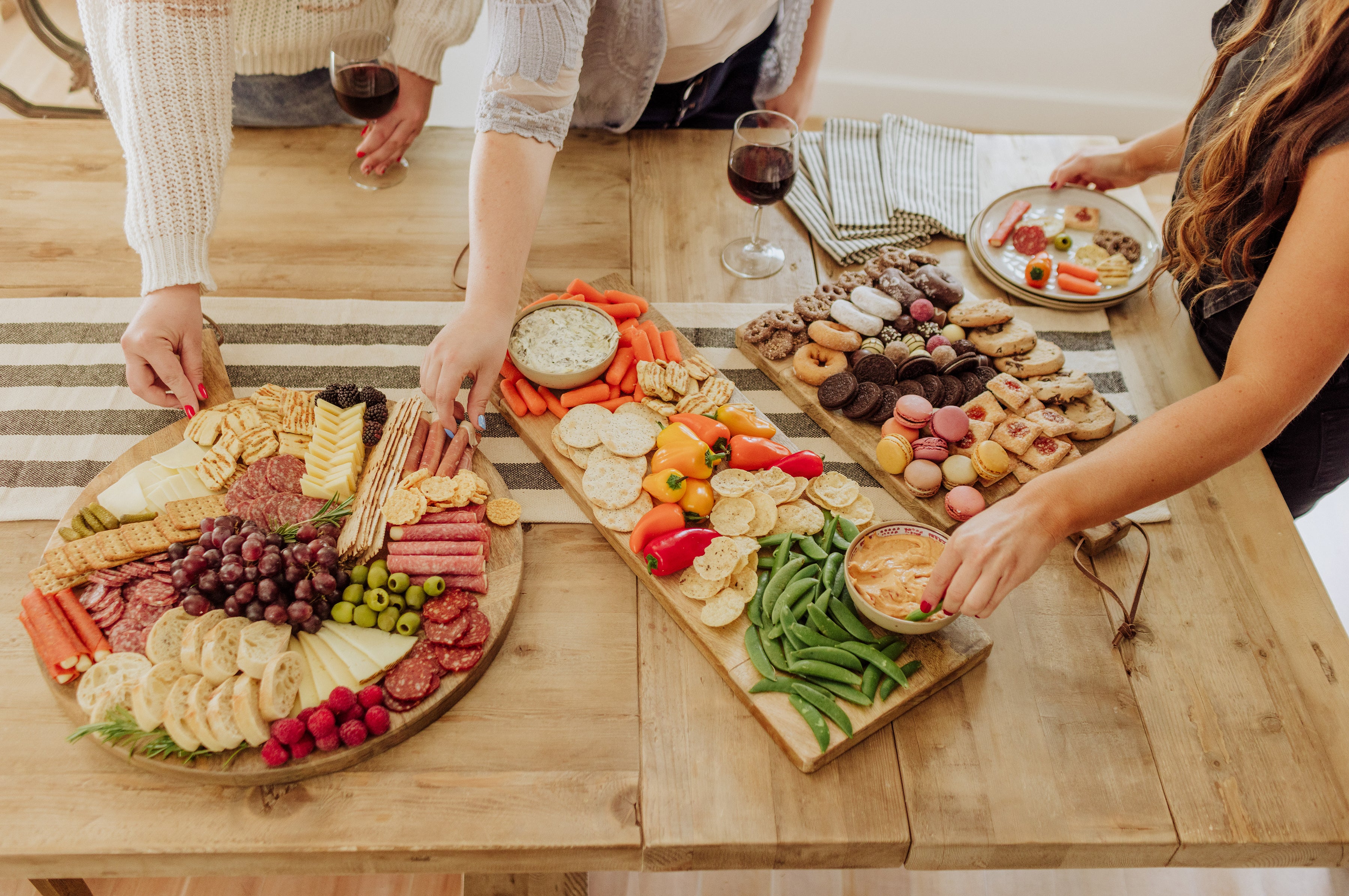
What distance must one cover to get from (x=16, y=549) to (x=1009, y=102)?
4626 mm

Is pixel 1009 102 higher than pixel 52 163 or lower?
lower

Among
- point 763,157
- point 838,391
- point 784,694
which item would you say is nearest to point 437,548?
point 784,694

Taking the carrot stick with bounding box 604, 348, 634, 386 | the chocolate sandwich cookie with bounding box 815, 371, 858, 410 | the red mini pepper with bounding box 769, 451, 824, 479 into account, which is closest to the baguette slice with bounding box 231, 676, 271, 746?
the carrot stick with bounding box 604, 348, 634, 386

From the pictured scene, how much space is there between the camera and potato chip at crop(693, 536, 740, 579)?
1559 millimetres

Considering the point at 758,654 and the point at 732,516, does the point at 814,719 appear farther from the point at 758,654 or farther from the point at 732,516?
the point at 732,516

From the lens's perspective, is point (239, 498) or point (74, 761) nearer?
point (74, 761)

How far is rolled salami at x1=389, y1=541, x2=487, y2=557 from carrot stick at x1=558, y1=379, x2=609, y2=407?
0.38 m

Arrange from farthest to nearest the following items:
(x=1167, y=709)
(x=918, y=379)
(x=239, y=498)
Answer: (x=918, y=379)
(x=239, y=498)
(x=1167, y=709)

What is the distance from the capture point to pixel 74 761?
1.37 m

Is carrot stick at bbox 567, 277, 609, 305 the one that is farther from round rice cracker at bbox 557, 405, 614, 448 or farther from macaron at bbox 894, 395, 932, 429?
macaron at bbox 894, 395, 932, 429

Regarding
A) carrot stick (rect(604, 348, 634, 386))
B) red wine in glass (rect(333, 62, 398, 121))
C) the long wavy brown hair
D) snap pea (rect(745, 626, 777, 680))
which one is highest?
the long wavy brown hair

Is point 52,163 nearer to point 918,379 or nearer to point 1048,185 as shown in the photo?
point 918,379

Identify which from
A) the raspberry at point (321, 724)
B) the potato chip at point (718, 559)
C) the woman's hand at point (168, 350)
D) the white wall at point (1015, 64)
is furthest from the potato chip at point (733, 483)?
the white wall at point (1015, 64)

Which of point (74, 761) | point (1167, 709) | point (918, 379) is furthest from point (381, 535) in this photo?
point (1167, 709)
